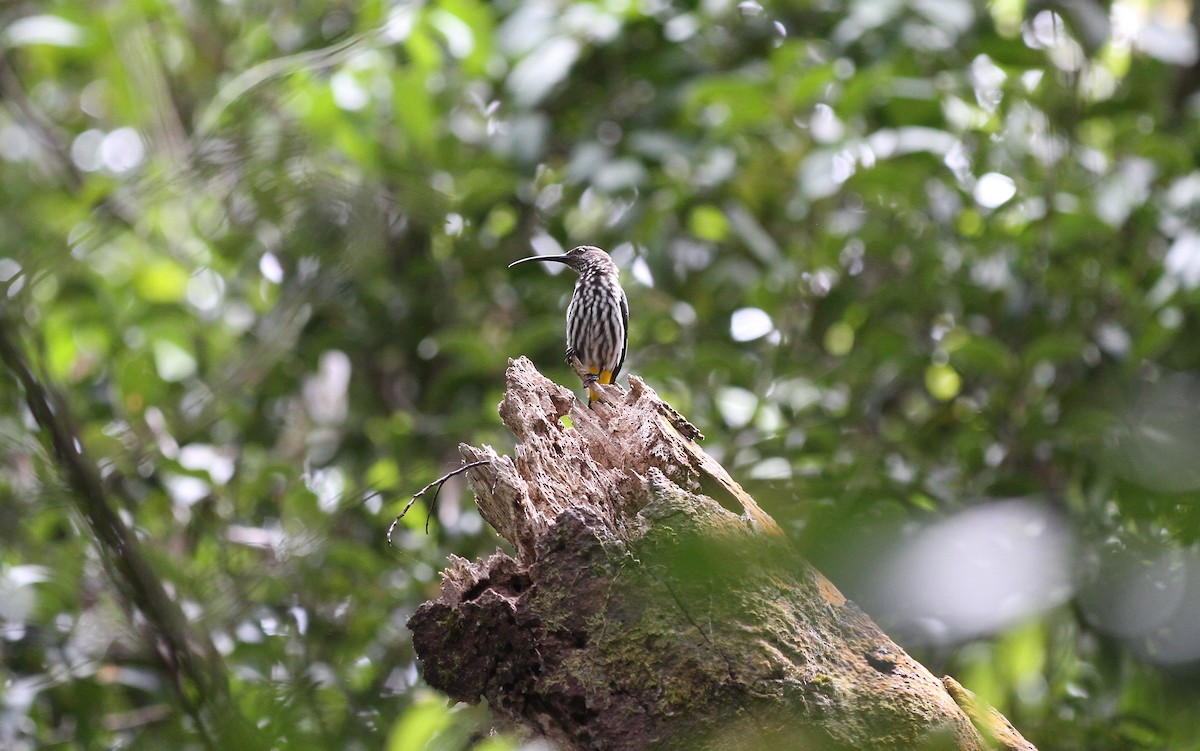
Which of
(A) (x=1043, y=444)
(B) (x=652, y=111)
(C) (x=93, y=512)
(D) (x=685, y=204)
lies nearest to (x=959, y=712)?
(C) (x=93, y=512)

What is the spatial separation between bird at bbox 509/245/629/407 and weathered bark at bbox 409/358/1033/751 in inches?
103

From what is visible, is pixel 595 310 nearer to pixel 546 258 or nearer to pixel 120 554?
pixel 546 258

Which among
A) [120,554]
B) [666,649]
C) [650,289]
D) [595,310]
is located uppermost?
[120,554]

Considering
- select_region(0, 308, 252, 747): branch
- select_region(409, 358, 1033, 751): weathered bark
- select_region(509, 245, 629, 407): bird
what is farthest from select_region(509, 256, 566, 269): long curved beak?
select_region(0, 308, 252, 747): branch

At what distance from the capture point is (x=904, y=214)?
5129 millimetres

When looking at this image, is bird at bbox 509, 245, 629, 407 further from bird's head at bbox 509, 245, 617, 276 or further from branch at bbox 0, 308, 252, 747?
branch at bbox 0, 308, 252, 747

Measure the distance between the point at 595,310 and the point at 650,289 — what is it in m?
0.41

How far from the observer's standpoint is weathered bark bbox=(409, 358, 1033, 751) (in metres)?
2.18

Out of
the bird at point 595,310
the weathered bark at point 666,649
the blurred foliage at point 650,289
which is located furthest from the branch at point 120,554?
the bird at point 595,310

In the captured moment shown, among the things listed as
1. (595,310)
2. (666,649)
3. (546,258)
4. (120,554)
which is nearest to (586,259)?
(546,258)

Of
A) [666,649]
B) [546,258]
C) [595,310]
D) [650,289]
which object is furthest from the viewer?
[650,289]

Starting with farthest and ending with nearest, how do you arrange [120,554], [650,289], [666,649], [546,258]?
[650,289] → [546,258] → [666,649] → [120,554]

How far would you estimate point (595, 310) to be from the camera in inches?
196

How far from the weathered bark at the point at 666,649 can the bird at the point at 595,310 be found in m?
2.61
